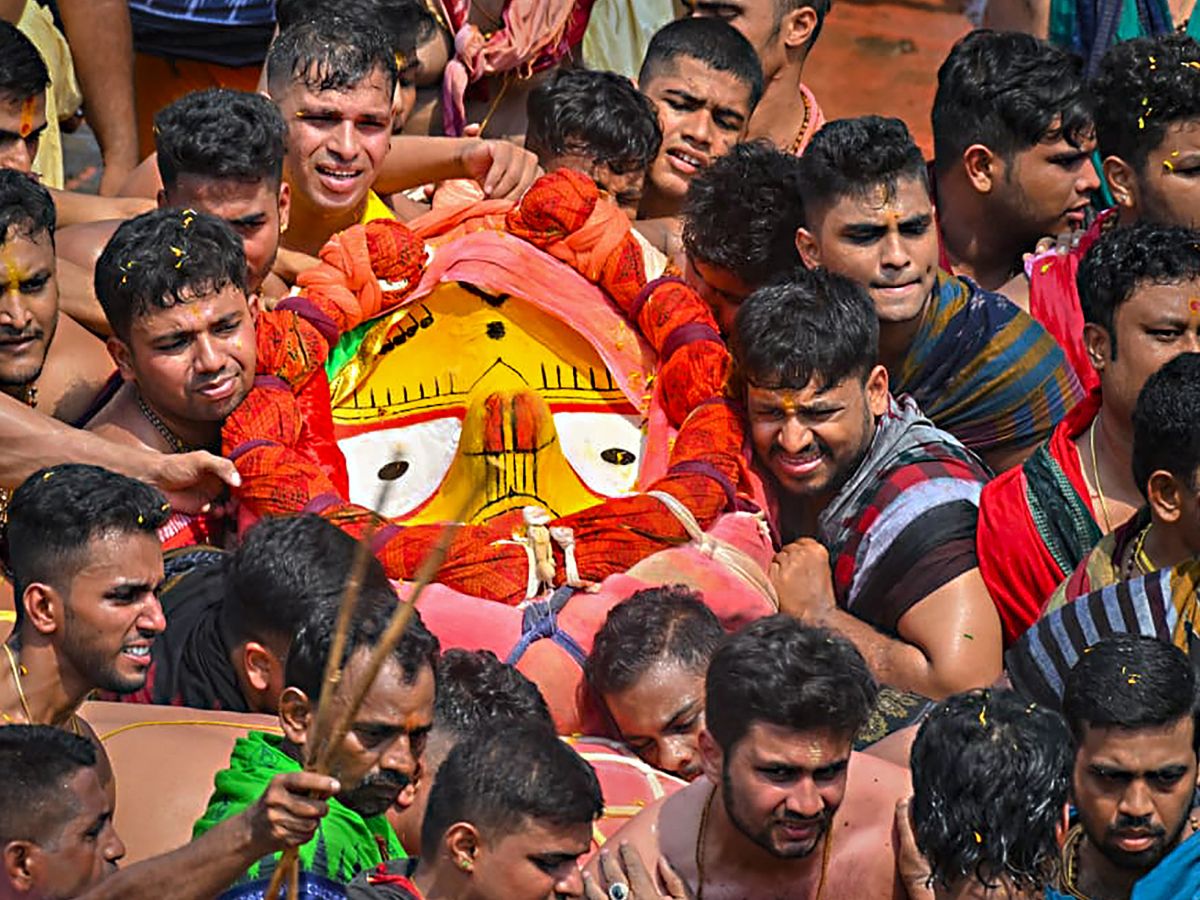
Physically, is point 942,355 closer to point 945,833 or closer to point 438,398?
point 438,398

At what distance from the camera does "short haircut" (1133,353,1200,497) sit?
20.1 ft

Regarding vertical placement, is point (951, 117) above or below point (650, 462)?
above

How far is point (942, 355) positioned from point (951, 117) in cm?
96

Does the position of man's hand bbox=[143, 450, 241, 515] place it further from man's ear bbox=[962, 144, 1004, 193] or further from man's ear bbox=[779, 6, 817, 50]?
man's ear bbox=[779, 6, 817, 50]

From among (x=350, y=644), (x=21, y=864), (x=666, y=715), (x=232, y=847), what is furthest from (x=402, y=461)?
(x=232, y=847)

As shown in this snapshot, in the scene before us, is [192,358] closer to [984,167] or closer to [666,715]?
[666,715]

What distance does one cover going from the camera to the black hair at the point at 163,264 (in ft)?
21.5

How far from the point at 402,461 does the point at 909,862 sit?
2.00 m

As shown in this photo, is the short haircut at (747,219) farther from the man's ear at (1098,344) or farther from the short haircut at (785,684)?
the short haircut at (785,684)

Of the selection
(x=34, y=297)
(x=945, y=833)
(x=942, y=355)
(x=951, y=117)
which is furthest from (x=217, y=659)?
(x=951, y=117)

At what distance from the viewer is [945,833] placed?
5141 mm

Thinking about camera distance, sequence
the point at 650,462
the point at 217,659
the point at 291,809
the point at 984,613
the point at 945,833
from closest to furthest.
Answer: the point at 291,809 < the point at 945,833 < the point at 217,659 < the point at 984,613 < the point at 650,462

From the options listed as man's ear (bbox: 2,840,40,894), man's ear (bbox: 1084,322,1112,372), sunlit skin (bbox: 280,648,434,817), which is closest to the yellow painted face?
man's ear (bbox: 1084,322,1112,372)

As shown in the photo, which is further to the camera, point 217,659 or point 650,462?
point 650,462
